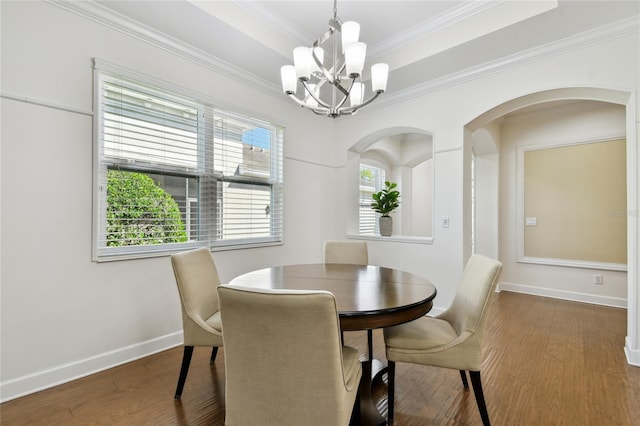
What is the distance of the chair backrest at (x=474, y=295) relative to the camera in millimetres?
1644

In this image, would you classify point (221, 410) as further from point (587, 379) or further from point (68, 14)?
point (68, 14)

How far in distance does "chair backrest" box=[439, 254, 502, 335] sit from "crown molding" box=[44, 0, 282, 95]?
9.41 feet

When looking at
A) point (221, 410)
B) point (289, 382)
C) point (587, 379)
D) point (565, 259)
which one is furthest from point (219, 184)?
point (565, 259)

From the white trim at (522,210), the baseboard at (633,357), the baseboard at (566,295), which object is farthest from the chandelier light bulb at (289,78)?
the baseboard at (566,295)

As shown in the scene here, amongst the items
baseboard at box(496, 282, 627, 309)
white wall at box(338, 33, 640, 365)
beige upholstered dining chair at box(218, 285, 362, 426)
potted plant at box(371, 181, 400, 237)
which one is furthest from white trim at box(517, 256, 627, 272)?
beige upholstered dining chair at box(218, 285, 362, 426)

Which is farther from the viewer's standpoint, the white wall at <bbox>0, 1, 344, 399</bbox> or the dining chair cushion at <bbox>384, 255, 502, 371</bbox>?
the white wall at <bbox>0, 1, 344, 399</bbox>

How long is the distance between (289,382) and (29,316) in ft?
6.67

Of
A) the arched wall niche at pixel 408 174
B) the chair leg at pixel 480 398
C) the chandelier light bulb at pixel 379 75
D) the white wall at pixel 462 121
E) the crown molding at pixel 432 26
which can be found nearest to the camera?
the chair leg at pixel 480 398

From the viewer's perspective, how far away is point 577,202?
4.21 meters

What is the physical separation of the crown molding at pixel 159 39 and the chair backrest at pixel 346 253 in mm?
2002

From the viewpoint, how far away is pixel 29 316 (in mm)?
1982

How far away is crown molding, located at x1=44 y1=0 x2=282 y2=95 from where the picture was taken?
7.18 feet

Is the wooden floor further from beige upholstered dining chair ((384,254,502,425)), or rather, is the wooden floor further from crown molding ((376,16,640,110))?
crown molding ((376,16,640,110))

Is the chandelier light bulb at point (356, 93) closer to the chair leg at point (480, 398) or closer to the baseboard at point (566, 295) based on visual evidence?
the chair leg at point (480, 398)
